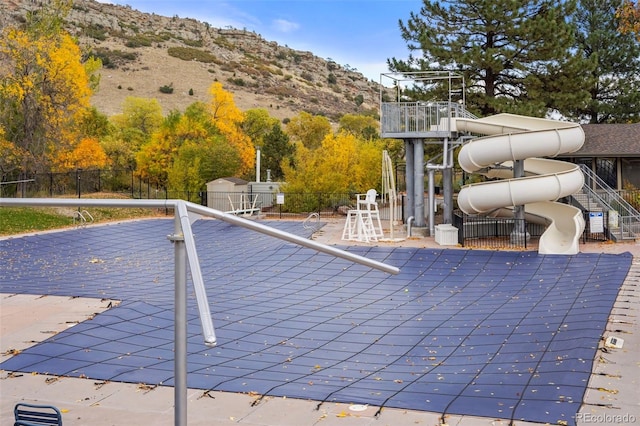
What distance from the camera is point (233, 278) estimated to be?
16.6 m

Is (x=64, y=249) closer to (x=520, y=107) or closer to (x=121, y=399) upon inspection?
(x=121, y=399)

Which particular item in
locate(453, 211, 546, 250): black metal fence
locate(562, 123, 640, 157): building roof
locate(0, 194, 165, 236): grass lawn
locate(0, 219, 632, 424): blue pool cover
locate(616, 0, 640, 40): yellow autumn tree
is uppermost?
locate(616, 0, 640, 40): yellow autumn tree

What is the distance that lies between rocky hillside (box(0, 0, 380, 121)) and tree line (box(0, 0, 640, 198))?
3731 centimetres

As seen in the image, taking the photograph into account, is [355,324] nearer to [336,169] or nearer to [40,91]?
[336,169]

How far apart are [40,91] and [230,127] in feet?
43.7

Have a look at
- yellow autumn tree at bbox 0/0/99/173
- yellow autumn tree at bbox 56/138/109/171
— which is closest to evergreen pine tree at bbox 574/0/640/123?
yellow autumn tree at bbox 56/138/109/171

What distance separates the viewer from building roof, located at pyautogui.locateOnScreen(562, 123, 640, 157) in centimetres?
2589

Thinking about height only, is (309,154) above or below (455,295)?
above

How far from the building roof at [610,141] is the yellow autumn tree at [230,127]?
20.0 metres

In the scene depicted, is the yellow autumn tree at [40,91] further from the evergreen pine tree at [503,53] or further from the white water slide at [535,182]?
the white water slide at [535,182]

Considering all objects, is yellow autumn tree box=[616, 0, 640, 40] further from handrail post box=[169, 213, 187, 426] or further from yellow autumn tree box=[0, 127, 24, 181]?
yellow autumn tree box=[0, 127, 24, 181]

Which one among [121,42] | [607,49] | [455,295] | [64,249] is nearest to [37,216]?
[64,249]

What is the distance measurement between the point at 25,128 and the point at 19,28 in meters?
4.76

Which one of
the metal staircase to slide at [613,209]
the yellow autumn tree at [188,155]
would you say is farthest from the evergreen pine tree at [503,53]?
the yellow autumn tree at [188,155]
